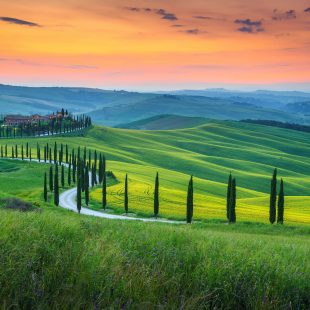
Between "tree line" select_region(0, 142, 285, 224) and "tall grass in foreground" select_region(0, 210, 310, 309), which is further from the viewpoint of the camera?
"tree line" select_region(0, 142, 285, 224)

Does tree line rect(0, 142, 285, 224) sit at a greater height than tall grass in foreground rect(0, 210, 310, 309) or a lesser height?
lesser

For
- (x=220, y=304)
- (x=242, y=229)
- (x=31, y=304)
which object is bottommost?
(x=242, y=229)

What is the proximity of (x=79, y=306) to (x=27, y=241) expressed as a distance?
2.59 m

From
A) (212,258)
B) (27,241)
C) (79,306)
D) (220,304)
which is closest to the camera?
(79,306)

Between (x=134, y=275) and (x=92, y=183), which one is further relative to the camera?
(x=92, y=183)

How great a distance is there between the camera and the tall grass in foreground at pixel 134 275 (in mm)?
6883

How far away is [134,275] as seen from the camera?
7.60m

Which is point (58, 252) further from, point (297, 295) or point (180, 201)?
point (180, 201)

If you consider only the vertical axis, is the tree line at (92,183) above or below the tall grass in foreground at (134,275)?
below

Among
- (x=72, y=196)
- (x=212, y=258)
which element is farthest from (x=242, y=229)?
(x=72, y=196)

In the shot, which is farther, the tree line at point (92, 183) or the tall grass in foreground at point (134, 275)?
the tree line at point (92, 183)

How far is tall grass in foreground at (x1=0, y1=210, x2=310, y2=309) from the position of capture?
6883 millimetres

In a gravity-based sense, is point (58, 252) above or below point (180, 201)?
above

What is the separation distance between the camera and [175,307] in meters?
6.88
